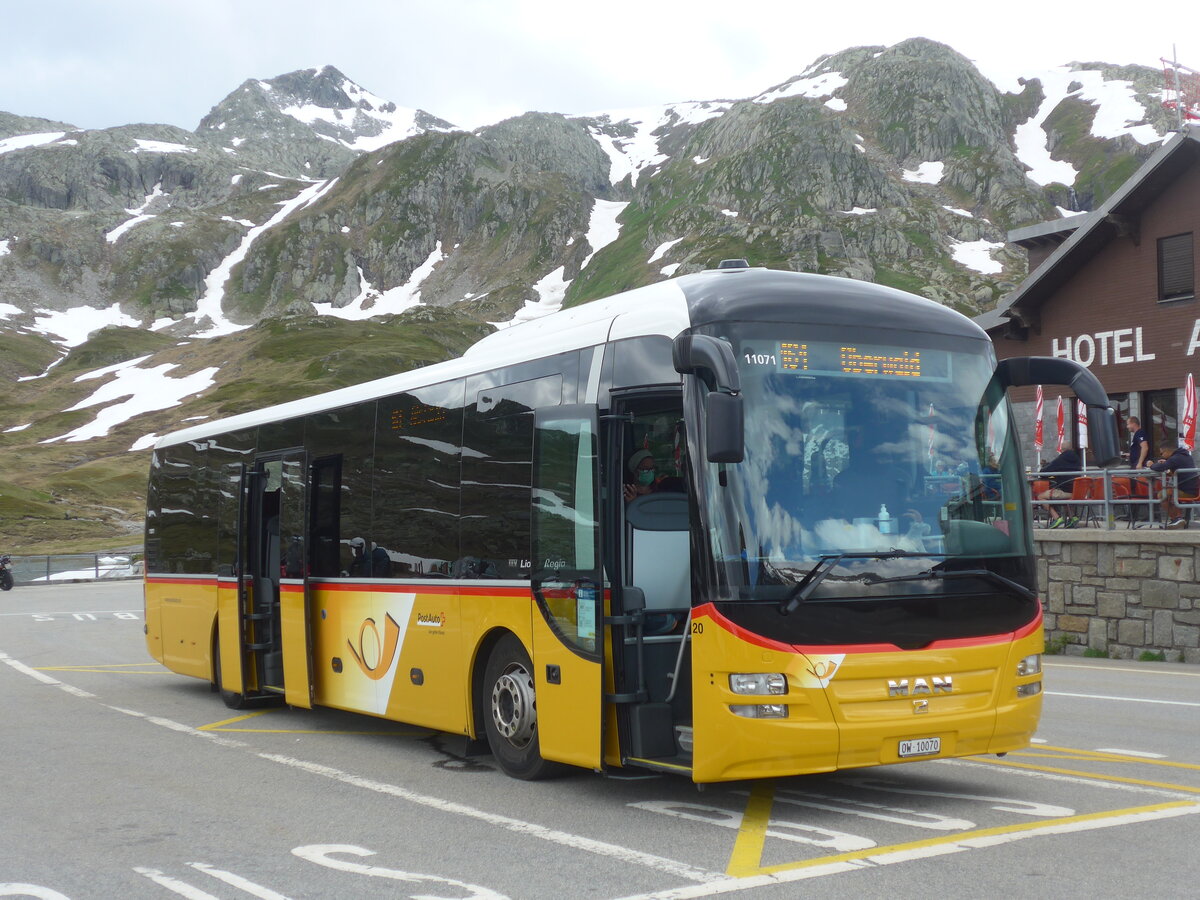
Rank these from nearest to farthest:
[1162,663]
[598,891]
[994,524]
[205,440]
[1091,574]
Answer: [598,891] → [994,524] → [205,440] → [1162,663] → [1091,574]

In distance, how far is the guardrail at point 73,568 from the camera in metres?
44.8

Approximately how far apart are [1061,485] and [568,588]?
13011 millimetres

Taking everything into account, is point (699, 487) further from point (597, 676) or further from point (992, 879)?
point (992, 879)

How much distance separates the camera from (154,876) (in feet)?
20.2

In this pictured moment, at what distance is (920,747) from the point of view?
687 centimetres

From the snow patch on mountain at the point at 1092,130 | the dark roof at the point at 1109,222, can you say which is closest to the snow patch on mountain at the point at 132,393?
the snow patch on mountain at the point at 1092,130

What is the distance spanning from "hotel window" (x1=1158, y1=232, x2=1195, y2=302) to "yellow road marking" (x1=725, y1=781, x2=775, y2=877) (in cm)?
2036

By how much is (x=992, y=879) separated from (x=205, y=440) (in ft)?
33.6

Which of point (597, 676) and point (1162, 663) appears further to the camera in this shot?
point (1162, 663)

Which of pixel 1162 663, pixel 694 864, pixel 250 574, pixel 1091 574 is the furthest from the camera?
pixel 1091 574

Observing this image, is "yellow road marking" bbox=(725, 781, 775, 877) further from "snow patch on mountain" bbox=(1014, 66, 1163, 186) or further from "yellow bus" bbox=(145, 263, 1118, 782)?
"snow patch on mountain" bbox=(1014, 66, 1163, 186)

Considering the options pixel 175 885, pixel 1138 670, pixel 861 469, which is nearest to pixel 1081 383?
pixel 861 469

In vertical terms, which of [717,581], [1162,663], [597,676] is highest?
[717,581]

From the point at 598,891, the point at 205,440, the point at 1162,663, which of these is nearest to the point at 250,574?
the point at 205,440
